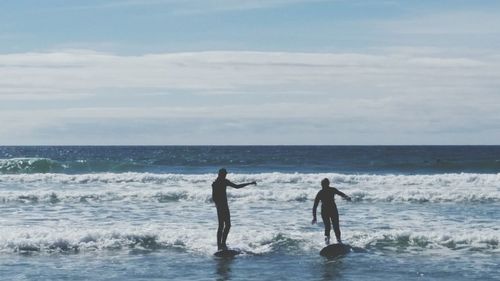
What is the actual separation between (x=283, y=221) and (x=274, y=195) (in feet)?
24.3

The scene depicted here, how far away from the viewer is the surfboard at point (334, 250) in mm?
16062

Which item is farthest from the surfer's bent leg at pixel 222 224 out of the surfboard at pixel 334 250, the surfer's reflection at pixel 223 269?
the surfboard at pixel 334 250

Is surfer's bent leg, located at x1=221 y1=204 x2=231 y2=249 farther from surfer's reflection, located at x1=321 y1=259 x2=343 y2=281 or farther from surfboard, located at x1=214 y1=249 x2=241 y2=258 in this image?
surfer's reflection, located at x1=321 y1=259 x2=343 y2=281

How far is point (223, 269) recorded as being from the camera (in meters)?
14.7

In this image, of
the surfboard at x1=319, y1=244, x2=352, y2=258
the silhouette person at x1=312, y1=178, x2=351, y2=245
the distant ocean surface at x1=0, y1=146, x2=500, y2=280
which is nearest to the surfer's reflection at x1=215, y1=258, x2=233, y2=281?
the distant ocean surface at x1=0, y1=146, x2=500, y2=280

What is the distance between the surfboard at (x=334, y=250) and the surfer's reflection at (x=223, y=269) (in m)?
2.18

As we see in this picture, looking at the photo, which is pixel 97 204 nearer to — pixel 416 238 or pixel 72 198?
pixel 72 198

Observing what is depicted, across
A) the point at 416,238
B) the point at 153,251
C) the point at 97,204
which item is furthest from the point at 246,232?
the point at 97,204

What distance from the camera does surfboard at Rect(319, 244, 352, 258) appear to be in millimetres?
16062

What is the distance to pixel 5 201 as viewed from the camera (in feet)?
94.0

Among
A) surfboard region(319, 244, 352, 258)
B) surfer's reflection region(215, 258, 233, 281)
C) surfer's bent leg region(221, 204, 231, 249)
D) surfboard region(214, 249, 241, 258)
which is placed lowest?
surfer's reflection region(215, 258, 233, 281)

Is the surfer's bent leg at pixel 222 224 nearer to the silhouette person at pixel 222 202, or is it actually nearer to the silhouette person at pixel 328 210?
the silhouette person at pixel 222 202

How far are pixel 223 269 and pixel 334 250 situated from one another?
2922mm

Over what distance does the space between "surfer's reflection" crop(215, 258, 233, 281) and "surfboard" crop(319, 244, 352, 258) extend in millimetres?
2179
